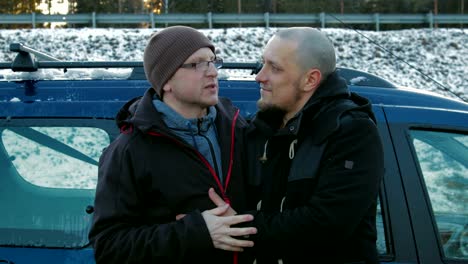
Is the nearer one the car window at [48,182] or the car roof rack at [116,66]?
the car window at [48,182]

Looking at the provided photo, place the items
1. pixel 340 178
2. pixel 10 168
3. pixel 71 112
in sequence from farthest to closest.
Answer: pixel 10 168 < pixel 71 112 < pixel 340 178

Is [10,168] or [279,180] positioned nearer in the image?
[279,180]

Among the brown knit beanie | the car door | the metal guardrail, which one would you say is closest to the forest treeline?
the metal guardrail

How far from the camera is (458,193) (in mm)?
3023

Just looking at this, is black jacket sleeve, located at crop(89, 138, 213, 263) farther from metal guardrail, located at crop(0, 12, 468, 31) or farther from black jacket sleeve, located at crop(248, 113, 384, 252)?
metal guardrail, located at crop(0, 12, 468, 31)

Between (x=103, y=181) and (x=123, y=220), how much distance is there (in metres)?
0.15

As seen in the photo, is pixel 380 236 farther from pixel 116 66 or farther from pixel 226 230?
pixel 116 66

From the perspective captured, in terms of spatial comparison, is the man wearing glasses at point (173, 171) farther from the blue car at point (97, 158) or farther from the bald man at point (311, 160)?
the blue car at point (97, 158)

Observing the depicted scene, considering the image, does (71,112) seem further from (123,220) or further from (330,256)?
(330,256)

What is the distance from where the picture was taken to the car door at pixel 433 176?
285cm

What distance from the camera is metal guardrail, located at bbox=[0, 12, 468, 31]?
2309 cm

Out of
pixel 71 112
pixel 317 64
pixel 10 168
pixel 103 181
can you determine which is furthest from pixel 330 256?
pixel 10 168

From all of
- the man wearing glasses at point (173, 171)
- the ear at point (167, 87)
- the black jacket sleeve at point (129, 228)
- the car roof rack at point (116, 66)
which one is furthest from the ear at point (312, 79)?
the car roof rack at point (116, 66)

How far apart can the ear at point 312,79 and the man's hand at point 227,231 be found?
0.52 m
